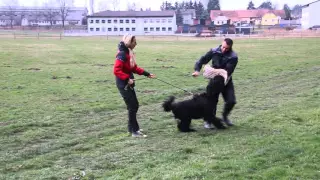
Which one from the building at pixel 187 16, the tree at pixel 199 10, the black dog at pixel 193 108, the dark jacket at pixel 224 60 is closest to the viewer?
the black dog at pixel 193 108

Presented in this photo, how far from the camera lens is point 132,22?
10269cm

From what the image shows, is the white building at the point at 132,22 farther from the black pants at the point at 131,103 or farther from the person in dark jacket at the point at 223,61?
the black pants at the point at 131,103

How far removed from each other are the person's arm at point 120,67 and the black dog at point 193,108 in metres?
1.09

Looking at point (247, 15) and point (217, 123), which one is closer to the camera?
point (217, 123)

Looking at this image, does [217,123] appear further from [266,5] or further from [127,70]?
[266,5]

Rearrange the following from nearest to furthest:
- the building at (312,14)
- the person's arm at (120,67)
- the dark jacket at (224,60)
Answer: the person's arm at (120,67), the dark jacket at (224,60), the building at (312,14)

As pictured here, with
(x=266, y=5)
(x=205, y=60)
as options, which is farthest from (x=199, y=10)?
(x=205, y=60)

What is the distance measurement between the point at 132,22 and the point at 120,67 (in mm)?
96145

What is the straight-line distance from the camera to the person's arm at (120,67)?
7973 mm

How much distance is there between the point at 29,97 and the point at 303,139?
9464mm

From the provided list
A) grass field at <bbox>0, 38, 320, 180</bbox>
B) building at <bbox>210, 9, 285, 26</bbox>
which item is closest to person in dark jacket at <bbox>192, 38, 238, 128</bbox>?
grass field at <bbox>0, 38, 320, 180</bbox>

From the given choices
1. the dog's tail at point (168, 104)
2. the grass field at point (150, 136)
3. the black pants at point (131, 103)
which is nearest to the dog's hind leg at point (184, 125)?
the grass field at point (150, 136)

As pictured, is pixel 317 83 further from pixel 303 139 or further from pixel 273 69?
pixel 303 139

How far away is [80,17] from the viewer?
152750 mm
